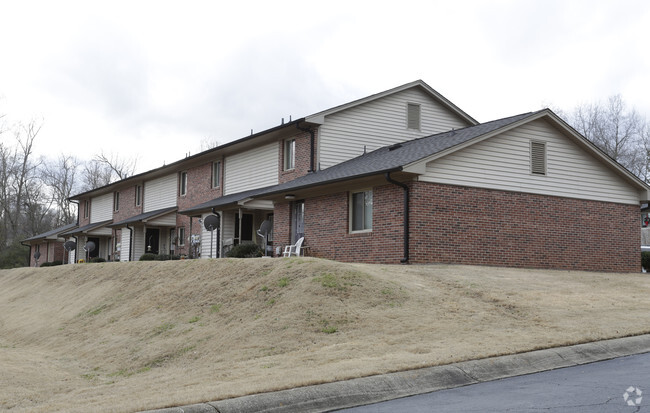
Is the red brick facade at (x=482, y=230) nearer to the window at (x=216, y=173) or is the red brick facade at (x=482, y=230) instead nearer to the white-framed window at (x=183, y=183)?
the window at (x=216, y=173)

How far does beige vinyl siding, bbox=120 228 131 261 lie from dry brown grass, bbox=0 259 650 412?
19521 mm

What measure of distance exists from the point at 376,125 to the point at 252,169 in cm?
586

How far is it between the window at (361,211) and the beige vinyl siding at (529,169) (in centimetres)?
222

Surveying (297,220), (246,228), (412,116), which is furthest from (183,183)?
(412,116)

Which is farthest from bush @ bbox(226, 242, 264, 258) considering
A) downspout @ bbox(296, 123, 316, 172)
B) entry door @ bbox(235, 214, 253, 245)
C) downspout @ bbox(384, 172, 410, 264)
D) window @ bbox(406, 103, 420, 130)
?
window @ bbox(406, 103, 420, 130)

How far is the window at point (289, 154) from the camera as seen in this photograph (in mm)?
25516

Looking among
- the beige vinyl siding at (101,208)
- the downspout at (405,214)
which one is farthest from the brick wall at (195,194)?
the downspout at (405,214)

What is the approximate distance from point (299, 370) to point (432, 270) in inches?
317

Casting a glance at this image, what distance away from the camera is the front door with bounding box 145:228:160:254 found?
36750 mm

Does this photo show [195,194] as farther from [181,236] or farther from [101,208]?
[101,208]

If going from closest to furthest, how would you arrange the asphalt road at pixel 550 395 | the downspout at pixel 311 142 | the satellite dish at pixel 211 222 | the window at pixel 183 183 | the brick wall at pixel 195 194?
the asphalt road at pixel 550 395
the downspout at pixel 311 142
the satellite dish at pixel 211 222
the brick wall at pixel 195 194
the window at pixel 183 183

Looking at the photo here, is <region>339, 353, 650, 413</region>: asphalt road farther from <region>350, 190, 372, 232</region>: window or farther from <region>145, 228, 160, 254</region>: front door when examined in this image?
<region>145, 228, 160, 254</region>: front door

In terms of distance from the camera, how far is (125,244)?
3794cm

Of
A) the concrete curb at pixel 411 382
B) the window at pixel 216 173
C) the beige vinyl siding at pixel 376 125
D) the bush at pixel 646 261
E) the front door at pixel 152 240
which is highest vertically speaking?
the beige vinyl siding at pixel 376 125
